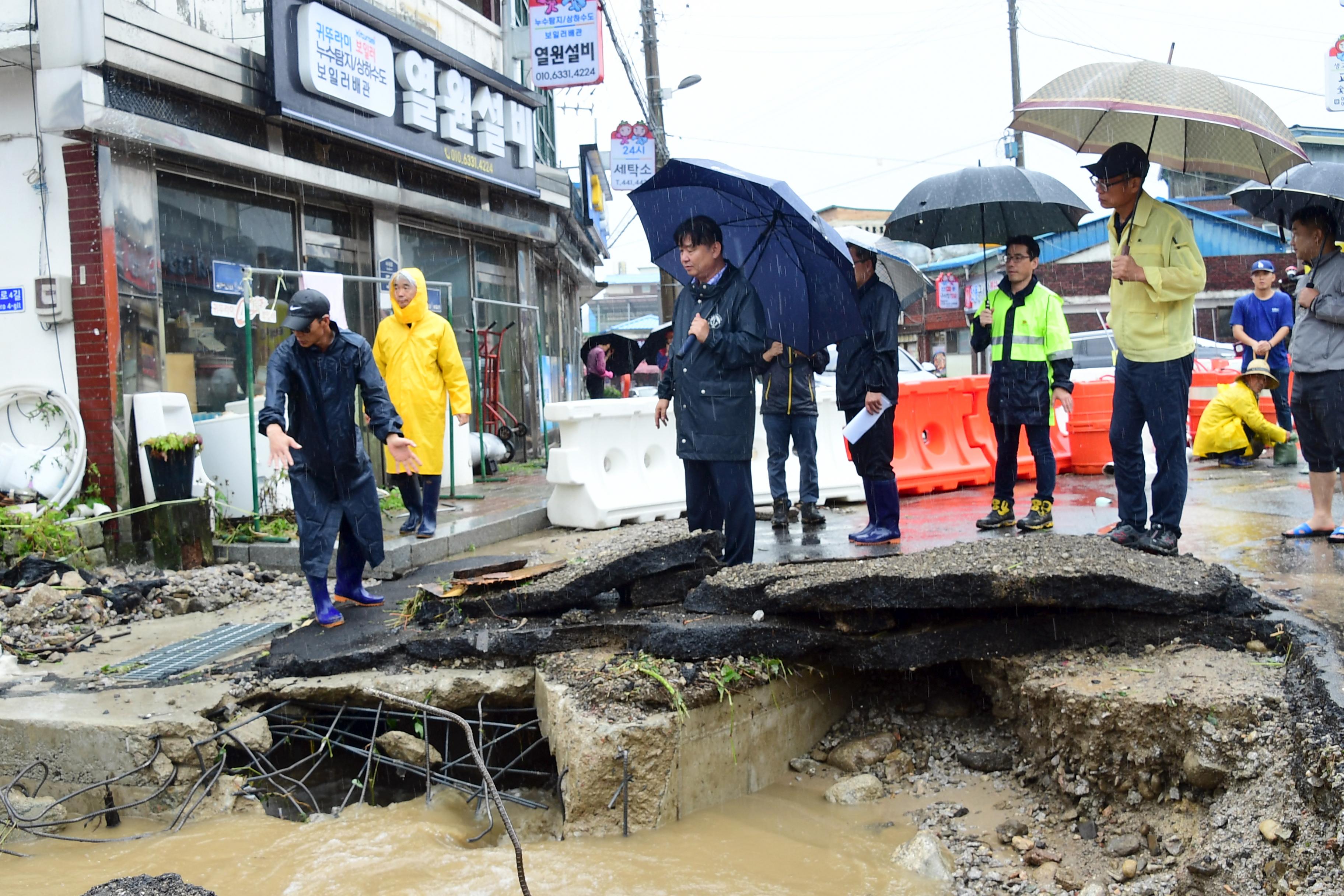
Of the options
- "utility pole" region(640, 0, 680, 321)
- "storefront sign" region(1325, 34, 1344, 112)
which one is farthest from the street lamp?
"storefront sign" region(1325, 34, 1344, 112)

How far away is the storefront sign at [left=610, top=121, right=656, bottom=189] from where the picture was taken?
62.9 feet

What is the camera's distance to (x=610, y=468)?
8.58m

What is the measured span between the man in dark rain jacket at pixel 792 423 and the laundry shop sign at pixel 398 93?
5.32 m

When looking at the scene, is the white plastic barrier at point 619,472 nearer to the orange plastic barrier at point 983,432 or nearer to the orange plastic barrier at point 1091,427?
the orange plastic barrier at point 983,432

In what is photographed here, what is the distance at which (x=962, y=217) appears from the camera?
23.9 ft

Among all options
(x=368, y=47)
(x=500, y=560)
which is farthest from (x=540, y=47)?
(x=500, y=560)

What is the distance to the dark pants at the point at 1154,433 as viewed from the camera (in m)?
5.18

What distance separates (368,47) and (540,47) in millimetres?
3827

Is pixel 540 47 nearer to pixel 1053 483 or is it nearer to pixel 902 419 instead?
pixel 902 419

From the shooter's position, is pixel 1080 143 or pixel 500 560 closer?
pixel 1080 143

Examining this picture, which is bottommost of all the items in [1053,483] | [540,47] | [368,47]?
[1053,483]

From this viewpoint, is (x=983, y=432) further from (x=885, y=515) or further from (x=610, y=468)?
(x=885, y=515)

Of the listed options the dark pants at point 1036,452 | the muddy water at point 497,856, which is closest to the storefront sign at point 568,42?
the dark pants at point 1036,452

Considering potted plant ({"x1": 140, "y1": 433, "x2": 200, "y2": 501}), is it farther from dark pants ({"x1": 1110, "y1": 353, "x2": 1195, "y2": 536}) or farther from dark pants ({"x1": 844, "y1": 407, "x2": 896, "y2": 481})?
dark pants ({"x1": 1110, "y1": 353, "x2": 1195, "y2": 536})
